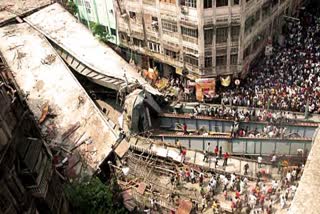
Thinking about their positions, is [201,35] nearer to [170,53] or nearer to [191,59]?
[191,59]

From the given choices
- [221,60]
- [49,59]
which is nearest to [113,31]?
[49,59]

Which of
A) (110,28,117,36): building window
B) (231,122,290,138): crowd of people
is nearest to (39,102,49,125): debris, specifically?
(110,28,117,36): building window

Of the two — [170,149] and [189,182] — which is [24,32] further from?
[189,182]

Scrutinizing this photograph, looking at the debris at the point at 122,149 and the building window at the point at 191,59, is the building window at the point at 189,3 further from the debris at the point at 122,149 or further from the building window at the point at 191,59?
the debris at the point at 122,149

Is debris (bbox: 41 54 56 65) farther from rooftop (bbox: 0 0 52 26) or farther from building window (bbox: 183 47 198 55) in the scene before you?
building window (bbox: 183 47 198 55)

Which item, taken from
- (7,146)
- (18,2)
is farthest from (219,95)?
(18,2)

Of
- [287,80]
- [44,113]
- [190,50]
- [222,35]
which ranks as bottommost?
[44,113]
